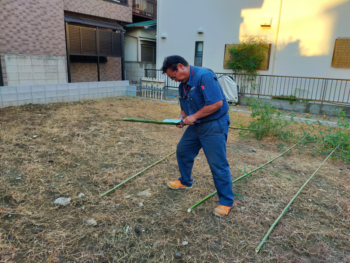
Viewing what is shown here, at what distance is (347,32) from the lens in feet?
25.7

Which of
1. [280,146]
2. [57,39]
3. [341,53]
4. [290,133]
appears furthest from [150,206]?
[341,53]

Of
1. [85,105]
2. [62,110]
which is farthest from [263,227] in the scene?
[85,105]

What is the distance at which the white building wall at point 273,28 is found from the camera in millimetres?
8109

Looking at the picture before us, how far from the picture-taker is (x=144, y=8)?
13.8m

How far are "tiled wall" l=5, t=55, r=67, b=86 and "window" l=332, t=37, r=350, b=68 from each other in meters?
8.99

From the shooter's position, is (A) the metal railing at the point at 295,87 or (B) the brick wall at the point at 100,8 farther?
(B) the brick wall at the point at 100,8

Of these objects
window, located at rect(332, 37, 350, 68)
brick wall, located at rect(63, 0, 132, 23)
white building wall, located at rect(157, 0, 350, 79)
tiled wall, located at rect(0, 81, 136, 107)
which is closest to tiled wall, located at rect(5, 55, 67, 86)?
tiled wall, located at rect(0, 81, 136, 107)

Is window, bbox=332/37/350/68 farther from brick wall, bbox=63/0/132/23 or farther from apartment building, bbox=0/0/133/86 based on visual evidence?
brick wall, bbox=63/0/132/23

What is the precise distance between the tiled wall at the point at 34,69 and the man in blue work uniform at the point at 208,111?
274 inches

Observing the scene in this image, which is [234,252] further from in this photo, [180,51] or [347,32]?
[180,51]

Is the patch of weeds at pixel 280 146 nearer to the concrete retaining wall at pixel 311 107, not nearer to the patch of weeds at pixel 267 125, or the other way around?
the patch of weeds at pixel 267 125

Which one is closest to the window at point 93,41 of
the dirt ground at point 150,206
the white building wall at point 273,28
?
the white building wall at point 273,28

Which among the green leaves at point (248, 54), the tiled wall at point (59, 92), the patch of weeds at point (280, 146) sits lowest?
the patch of weeds at point (280, 146)

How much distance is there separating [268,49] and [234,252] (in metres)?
8.62
